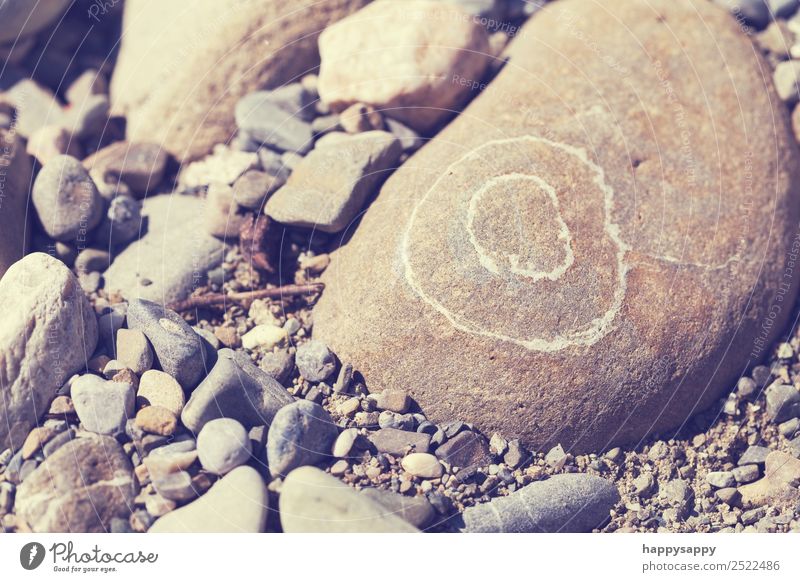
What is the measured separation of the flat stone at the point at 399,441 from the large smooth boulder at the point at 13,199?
81.1 inches

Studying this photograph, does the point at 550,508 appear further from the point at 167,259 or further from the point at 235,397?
the point at 167,259

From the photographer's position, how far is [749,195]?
3.78 meters

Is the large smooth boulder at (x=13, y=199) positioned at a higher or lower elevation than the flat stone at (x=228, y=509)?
higher

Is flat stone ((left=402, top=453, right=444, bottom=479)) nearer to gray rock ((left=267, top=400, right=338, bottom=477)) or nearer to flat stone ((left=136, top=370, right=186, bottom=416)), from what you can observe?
gray rock ((left=267, top=400, right=338, bottom=477))

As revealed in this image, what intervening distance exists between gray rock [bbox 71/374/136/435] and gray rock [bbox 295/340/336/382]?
82 cm

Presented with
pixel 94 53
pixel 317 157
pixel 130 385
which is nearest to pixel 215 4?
pixel 94 53

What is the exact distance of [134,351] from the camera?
10.9 ft

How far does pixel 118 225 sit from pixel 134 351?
981mm

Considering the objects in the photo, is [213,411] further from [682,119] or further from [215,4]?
[682,119]

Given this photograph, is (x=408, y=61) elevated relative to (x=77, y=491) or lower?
elevated

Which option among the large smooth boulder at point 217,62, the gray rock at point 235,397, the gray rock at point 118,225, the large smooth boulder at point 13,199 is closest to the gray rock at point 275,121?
the large smooth boulder at point 217,62

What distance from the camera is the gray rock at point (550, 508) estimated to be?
10.4ft

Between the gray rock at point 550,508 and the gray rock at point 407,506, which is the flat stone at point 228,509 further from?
the gray rock at point 550,508

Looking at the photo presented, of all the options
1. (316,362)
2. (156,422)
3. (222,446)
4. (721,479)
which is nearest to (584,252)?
(721,479)
